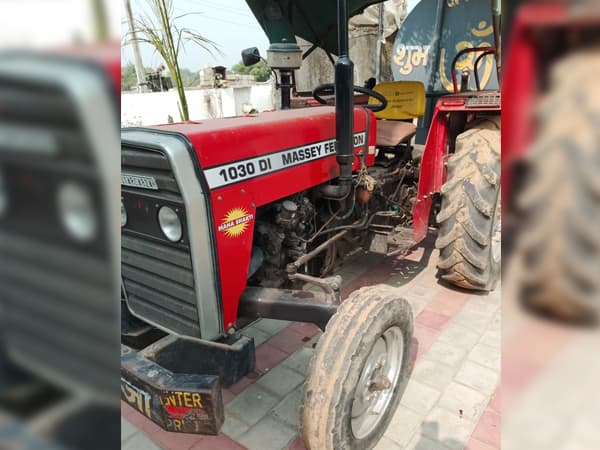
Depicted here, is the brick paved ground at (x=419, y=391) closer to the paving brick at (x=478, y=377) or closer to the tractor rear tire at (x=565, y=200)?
the paving brick at (x=478, y=377)

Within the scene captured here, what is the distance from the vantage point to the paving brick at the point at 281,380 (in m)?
2.44

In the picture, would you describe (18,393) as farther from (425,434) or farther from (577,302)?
(425,434)

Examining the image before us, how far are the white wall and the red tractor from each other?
859cm

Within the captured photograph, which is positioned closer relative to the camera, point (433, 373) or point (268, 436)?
point (268, 436)

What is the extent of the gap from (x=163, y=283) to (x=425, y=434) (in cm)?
140

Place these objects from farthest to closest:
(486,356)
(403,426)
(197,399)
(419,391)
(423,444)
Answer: (486,356), (419,391), (403,426), (423,444), (197,399)

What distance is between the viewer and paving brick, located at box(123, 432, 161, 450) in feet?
6.83

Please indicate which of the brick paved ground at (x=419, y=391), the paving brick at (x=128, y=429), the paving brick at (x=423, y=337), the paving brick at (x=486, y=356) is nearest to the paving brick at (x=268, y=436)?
the brick paved ground at (x=419, y=391)

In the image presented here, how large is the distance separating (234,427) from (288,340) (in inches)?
31.4

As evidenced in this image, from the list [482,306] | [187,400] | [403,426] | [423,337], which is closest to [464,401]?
[403,426]

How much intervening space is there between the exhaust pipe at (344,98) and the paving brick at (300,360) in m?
1.13

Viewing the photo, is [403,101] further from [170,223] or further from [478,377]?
[170,223]

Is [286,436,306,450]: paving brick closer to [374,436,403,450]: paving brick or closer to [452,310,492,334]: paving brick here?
[374,436,403,450]: paving brick

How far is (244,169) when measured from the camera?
197 cm
